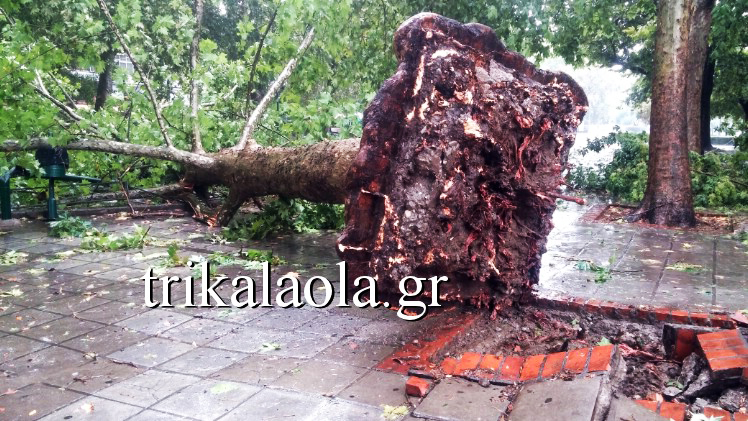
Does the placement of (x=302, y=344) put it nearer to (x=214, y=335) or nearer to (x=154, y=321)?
(x=214, y=335)

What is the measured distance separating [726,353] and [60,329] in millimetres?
3665

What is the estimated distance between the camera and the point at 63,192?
953 centimetres

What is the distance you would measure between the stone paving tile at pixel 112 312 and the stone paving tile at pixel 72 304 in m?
0.08

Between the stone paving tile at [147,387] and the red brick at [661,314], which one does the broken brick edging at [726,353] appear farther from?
the stone paving tile at [147,387]

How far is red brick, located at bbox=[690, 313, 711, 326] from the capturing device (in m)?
3.52

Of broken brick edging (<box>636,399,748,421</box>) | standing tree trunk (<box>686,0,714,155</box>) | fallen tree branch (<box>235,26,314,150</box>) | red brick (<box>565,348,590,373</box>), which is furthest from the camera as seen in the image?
standing tree trunk (<box>686,0,714,155</box>)

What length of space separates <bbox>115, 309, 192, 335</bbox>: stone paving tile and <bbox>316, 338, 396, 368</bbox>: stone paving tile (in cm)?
112

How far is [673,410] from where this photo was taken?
7.97ft

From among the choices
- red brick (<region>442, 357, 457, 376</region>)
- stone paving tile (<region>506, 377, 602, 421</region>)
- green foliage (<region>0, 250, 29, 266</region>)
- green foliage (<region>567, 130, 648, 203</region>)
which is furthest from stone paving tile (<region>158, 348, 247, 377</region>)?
green foliage (<region>567, 130, 648, 203</region>)

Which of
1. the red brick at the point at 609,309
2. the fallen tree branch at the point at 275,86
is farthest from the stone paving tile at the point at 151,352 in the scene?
the fallen tree branch at the point at 275,86

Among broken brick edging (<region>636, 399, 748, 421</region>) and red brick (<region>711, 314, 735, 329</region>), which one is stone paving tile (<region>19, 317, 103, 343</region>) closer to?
broken brick edging (<region>636, 399, 748, 421</region>)

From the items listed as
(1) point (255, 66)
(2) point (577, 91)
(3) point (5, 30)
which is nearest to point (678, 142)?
(2) point (577, 91)

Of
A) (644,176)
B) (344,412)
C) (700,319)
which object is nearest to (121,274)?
(344,412)

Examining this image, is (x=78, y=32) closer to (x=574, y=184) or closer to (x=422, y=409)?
(x=422, y=409)
